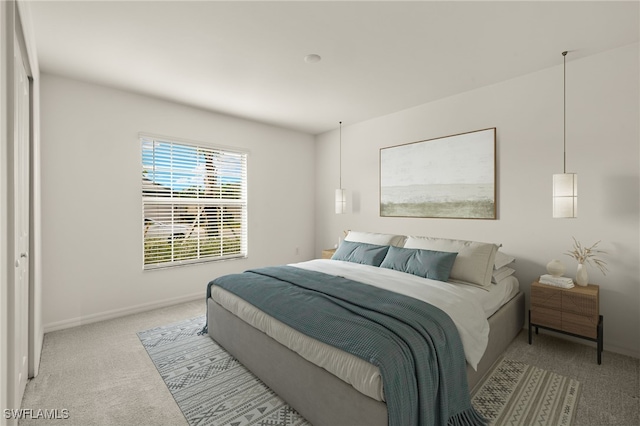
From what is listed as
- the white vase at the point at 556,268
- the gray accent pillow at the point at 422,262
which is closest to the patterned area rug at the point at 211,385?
the gray accent pillow at the point at 422,262

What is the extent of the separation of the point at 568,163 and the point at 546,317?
1517 mm

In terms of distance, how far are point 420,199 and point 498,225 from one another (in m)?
1.01

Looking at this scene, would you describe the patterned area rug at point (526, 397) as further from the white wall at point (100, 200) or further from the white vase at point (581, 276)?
the white wall at point (100, 200)

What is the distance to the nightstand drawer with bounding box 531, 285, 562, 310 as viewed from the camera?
9.12 ft

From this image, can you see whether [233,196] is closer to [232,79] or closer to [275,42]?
[232,79]

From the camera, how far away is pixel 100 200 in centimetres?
359

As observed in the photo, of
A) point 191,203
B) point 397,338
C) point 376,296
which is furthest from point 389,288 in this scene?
point 191,203

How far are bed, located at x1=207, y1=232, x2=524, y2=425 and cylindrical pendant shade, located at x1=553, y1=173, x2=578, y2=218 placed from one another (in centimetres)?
66

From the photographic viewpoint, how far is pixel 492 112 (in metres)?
3.55

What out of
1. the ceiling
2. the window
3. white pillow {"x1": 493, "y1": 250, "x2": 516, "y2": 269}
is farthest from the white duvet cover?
the window

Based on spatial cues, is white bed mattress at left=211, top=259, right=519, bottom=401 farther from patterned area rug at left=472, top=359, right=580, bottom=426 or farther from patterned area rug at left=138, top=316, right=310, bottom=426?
patterned area rug at left=138, top=316, right=310, bottom=426

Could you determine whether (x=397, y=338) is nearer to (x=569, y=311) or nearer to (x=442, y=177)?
(x=569, y=311)

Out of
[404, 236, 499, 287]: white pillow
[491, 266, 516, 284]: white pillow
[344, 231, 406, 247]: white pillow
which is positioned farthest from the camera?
[344, 231, 406, 247]: white pillow

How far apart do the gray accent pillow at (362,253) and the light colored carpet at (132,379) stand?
150 centimetres
